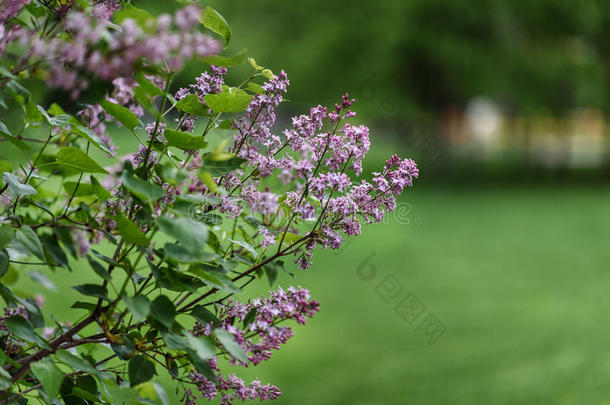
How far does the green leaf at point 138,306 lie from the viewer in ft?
3.76

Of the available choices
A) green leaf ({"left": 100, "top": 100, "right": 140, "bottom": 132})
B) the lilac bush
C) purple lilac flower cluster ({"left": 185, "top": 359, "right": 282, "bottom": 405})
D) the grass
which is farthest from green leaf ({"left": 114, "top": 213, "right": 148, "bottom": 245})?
the grass

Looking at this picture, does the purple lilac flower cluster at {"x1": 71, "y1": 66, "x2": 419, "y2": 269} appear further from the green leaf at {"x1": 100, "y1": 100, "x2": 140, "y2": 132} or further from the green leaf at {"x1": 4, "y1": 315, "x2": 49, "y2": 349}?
the green leaf at {"x1": 4, "y1": 315, "x2": 49, "y2": 349}

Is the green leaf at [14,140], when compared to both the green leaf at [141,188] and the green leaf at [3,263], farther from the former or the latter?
the green leaf at [141,188]

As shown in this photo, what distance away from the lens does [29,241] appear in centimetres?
128

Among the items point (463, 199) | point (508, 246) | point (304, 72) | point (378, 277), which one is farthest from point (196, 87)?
point (463, 199)

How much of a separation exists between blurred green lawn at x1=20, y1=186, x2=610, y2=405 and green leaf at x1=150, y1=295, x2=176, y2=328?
1.55 meters

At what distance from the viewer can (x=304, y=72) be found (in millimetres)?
13984

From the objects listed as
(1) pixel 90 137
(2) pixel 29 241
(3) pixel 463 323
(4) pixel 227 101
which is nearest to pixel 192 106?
(4) pixel 227 101

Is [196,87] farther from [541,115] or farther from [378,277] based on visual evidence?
[541,115]

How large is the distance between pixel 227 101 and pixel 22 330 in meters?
0.61

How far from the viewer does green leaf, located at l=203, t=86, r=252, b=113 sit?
128cm

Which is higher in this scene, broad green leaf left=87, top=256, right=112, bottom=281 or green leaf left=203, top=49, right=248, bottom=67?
green leaf left=203, top=49, right=248, bottom=67

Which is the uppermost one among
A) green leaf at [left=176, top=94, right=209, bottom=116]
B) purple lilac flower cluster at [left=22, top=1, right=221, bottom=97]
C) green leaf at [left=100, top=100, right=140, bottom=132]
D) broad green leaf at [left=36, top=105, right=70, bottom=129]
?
broad green leaf at [left=36, top=105, right=70, bottom=129]

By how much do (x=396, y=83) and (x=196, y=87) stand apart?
51.2ft
